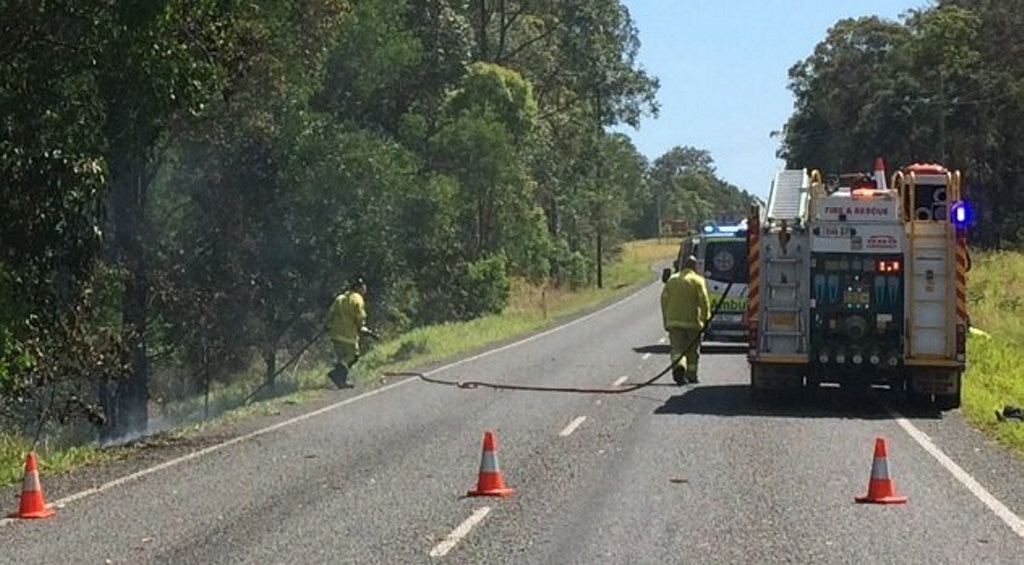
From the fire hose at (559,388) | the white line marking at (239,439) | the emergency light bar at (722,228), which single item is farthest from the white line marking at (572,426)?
the emergency light bar at (722,228)

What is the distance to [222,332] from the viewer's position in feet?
109

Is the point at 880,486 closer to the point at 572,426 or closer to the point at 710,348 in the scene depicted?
the point at 572,426

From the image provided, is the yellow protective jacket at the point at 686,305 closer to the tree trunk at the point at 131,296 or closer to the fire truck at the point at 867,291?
the fire truck at the point at 867,291

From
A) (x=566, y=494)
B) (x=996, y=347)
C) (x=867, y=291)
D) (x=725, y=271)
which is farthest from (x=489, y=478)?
(x=996, y=347)

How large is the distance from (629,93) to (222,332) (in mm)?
39029

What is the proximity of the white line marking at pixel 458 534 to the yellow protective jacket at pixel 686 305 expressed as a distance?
1005 centimetres

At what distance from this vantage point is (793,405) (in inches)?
744

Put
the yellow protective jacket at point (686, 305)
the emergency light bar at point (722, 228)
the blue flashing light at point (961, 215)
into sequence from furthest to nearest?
the emergency light bar at point (722, 228) → the yellow protective jacket at point (686, 305) → the blue flashing light at point (961, 215)

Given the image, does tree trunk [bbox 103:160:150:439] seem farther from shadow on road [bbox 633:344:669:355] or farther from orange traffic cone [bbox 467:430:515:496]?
orange traffic cone [bbox 467:430:515:496]

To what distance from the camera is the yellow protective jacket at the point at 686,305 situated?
67.8ft

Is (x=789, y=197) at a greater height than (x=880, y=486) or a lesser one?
greater

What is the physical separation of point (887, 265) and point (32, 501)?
10.9 meters

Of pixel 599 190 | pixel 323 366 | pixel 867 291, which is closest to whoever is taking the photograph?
pixel 867 291

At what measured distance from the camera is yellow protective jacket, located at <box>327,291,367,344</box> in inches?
901
